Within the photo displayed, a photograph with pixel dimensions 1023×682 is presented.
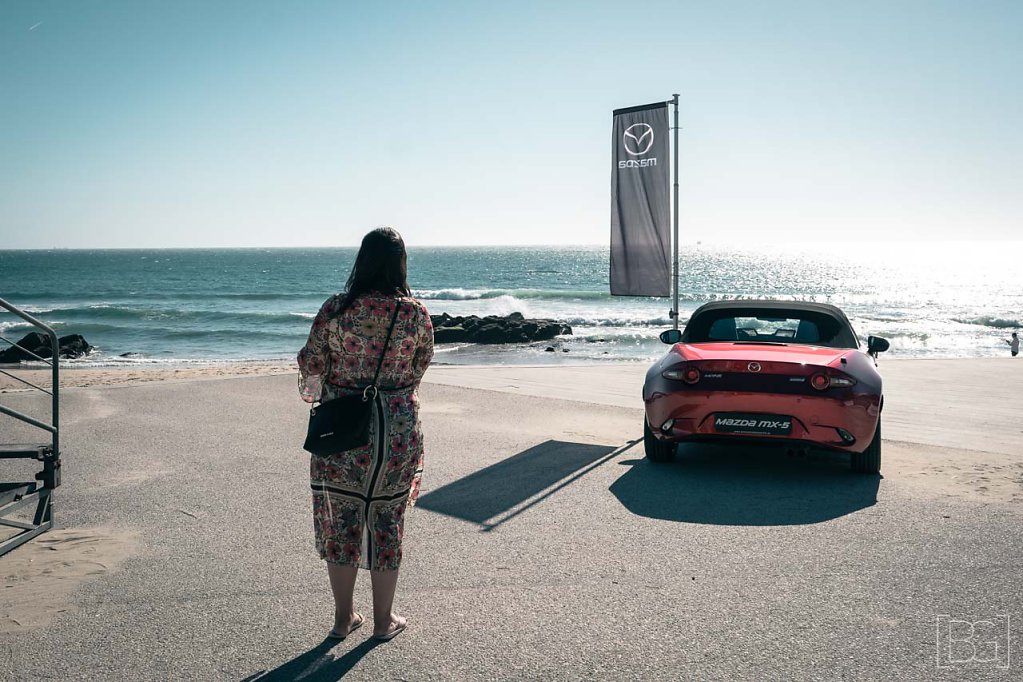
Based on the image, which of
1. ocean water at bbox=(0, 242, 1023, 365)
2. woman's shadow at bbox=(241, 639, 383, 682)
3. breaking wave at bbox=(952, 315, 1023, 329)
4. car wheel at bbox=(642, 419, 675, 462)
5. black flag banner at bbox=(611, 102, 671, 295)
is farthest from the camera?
breaking wave at bbox=(952, 315, 1023, 329)

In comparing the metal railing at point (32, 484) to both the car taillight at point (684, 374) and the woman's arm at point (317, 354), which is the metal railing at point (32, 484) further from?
the car taillight at point (684, 374)

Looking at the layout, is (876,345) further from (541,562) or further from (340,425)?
(340,425)

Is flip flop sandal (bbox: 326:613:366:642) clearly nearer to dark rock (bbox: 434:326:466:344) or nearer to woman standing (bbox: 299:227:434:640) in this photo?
woman standing (bbox: 299:227:434:640)

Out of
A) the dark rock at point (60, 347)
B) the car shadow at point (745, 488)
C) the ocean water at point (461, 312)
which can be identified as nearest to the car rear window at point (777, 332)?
the car shadow at point (745, 488)

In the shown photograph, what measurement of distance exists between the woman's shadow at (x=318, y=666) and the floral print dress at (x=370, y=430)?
0.34 meters

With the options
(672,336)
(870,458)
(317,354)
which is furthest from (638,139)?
(317,354)

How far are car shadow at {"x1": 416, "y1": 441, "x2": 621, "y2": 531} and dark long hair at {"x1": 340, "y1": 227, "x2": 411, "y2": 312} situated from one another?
2.22 metres

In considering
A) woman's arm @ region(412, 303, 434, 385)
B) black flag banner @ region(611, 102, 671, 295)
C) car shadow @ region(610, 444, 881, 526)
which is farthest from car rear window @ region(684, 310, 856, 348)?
woman's arm @ region(412, 303, 434, 385)

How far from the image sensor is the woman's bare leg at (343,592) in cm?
355

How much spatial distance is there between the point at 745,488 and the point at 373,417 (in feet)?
11.9

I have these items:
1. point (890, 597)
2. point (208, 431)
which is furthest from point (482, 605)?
point (208, 431)

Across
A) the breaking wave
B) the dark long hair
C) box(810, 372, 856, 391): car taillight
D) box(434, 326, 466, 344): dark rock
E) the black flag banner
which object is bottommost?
the breaking wave

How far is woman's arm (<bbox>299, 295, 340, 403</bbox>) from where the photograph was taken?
11.4ft

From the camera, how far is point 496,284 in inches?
3332
